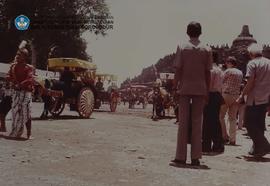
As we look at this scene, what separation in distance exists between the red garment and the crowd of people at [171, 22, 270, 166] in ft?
10.4

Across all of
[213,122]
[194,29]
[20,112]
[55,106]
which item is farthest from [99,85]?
[194,29]

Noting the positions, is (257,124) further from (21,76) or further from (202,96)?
(21,76)

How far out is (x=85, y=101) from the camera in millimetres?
16484

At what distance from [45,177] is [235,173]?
251 centimetres

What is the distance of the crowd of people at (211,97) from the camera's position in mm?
7254

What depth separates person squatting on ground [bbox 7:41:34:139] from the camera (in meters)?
9.25

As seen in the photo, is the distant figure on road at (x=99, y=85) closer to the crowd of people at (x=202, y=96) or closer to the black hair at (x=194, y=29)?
the crowd of people at (x=202, y=96)

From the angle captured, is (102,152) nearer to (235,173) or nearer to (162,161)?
(162,161)

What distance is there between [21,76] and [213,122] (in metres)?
3.54

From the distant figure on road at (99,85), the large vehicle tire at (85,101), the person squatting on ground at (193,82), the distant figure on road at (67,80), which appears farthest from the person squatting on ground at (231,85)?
the distant figure on road at (99,85)

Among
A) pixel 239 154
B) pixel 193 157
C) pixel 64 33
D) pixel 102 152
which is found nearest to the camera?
pixel 193 157

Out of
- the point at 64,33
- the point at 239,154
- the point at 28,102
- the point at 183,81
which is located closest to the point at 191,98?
the point at 183,81

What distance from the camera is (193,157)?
712cm

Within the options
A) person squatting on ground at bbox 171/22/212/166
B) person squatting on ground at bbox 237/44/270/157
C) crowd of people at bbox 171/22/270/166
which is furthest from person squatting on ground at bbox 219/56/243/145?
person squatting on ground at bbox 171/22/212/166
